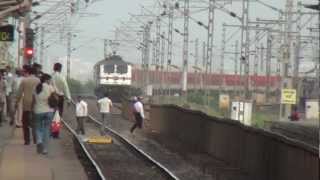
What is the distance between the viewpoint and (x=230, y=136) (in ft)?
74.3

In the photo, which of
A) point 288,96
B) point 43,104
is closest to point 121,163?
point 43,104

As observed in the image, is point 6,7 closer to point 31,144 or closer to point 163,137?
point 31,144

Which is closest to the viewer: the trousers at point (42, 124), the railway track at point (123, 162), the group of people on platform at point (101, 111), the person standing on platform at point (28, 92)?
the trousers at point (42, 124)

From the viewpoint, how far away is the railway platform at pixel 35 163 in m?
16.3

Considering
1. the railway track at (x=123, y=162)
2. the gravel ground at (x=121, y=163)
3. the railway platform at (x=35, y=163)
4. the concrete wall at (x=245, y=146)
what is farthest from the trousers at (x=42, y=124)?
the concrete wall at (x=245, y=146)

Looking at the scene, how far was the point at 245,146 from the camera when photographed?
20562mm

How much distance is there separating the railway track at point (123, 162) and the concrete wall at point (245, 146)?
74.0 inches

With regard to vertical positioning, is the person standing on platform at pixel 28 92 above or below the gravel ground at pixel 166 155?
above

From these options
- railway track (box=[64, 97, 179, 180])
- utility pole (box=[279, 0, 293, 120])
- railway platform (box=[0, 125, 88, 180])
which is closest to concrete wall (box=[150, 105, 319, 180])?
railway track (box=[64, 97, 179, 180])

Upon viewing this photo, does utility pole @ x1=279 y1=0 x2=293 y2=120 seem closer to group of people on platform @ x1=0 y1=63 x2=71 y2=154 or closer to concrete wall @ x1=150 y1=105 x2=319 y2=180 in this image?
concrete wall @ x1=150 y1=105 x2=319 y2=180

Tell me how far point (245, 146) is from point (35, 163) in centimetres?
521

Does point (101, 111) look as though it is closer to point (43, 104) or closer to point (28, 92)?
point (28, 92)

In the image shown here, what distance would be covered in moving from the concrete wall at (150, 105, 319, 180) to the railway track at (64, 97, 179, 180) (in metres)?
1.88

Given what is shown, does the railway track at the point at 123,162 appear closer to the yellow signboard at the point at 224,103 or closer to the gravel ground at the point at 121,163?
the gravel ground at the point at 121,163
